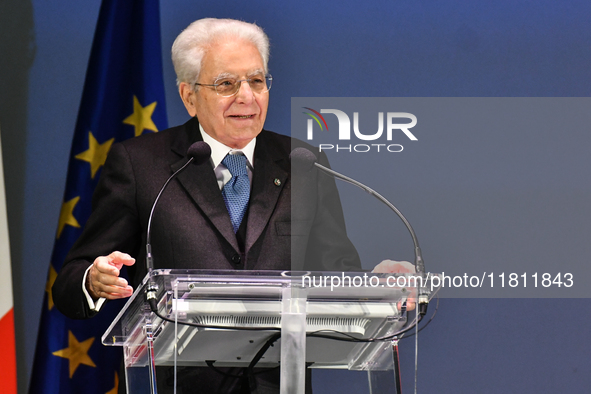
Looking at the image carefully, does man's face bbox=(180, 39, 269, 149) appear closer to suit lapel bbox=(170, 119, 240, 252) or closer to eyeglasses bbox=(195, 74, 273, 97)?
eyeglasses bbox=(195, 74, 273, 97)

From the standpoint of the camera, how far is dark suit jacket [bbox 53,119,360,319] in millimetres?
2102

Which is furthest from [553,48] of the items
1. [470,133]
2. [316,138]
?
[316,138]

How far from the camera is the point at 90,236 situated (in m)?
2.14

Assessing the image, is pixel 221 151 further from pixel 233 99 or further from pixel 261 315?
pixel 261 315

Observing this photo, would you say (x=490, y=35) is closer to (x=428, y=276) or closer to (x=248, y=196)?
(x=248, y=196)

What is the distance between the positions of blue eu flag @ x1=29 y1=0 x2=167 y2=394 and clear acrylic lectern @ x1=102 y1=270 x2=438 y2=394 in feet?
3.81

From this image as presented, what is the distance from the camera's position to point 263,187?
7.27ft

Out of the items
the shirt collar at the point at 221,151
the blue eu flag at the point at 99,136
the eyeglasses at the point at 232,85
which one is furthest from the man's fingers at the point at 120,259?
the blue eu flag at the point at 99,136

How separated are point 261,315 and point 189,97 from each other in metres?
1.20

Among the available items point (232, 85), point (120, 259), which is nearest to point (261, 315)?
point (120, 259)

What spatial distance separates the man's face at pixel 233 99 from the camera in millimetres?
2309

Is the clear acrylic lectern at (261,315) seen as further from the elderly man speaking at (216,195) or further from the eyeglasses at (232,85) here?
the eyeglasses at (232,85)

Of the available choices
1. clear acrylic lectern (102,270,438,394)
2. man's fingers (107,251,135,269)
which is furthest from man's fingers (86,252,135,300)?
clear acrylic lectern (102,270,438,394)

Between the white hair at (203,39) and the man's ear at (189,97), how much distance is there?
0.03 metres
